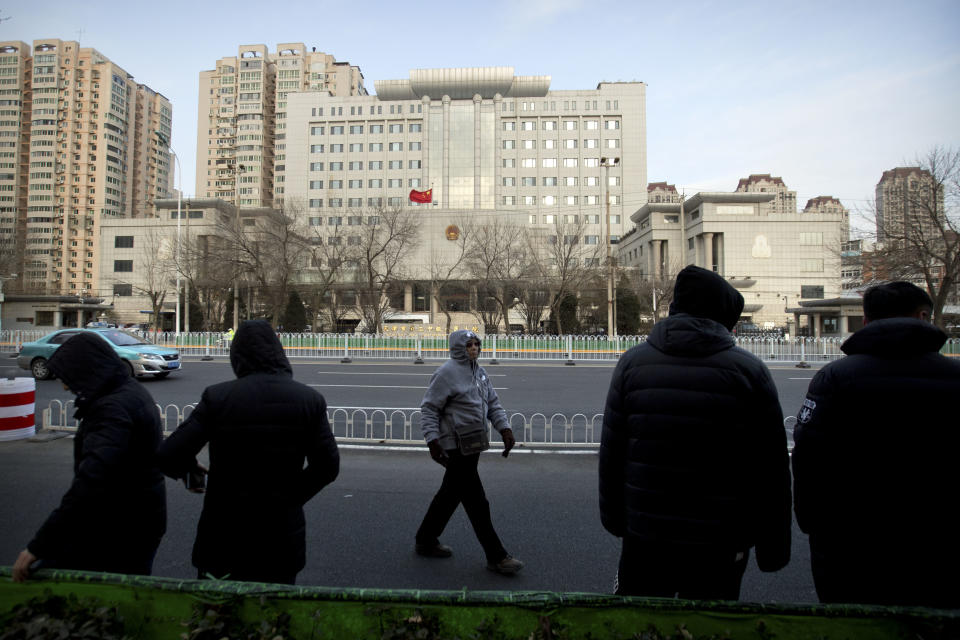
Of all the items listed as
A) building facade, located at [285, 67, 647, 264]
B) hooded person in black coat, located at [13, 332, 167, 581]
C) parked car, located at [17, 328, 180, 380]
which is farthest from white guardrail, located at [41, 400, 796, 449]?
building facade, located at [285, 67, 647, 264]

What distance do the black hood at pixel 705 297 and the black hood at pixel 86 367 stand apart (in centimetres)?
267

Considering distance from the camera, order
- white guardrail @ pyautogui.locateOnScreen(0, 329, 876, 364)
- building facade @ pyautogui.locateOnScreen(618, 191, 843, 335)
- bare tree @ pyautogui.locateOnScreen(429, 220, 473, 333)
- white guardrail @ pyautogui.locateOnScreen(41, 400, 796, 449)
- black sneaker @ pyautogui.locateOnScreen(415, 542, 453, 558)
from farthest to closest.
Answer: building facade @ pyautogui.locateOnScreen(618, 191, 843, 335), bare tree @ pyautogui.locateOnScreen(429, 220, 473, 333), white guardrail @ pyautogui.locateOnScreen(0, 329, 876, 364), white guardrail @ pyautogui.locateOnScreen(41, 400, 796, 449), black sneaker @ pyautogui.locateOnScreen(415, 542, 453, 558)

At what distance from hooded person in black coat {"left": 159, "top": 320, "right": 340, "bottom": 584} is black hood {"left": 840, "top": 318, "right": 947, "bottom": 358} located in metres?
2.44

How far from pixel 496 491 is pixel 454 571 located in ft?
6.15

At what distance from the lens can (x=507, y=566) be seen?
12.4 feet

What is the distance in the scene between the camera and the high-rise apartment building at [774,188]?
125m

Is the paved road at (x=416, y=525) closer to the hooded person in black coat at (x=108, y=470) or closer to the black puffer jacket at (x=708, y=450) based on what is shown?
the hooded person in black coat at (x=108, y=470)

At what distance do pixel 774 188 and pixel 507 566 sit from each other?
144m

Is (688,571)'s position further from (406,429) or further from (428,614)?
(406,429)

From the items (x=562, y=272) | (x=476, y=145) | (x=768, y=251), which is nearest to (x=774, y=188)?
(x=768, y=251)

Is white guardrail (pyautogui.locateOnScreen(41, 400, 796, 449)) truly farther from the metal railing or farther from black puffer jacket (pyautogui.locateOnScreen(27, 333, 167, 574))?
the metal railing

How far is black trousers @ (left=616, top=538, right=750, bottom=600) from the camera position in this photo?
201cm

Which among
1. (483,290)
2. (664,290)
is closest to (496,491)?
(483,290)

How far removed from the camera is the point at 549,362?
843 inches
